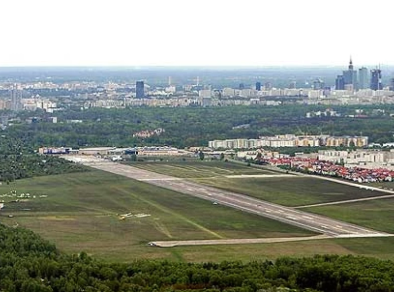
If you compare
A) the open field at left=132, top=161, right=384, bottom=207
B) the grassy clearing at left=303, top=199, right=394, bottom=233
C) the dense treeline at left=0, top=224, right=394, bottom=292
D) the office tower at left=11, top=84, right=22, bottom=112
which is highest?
the dense treeline at left=0, top=224, right=394, bottom=292

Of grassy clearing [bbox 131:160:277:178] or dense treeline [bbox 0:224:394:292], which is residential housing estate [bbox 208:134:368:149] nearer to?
grassy clearing [bbox 131:160:277:178]

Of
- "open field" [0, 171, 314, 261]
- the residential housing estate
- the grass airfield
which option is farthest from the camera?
the residential housing estate

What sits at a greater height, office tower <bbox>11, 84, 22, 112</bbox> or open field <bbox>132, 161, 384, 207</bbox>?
open field <bbox>132, 161, 384, 207</bbox>

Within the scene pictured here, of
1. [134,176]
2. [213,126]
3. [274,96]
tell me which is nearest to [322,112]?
[213,126]

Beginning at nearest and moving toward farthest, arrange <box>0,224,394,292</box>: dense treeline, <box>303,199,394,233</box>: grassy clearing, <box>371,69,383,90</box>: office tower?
<box>0,224,394,292</box>: dense treeline, <box>303,199,394,233</box>: grassy clearing, <box>371,69,383,90</box>: office tower

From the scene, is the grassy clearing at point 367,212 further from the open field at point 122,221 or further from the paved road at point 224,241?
the paved road at point 224,241

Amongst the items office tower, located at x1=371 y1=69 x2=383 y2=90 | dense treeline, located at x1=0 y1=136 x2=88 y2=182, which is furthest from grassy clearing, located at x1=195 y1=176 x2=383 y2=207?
office tower, located at x1=371 y1=69 x2=383 y2=90

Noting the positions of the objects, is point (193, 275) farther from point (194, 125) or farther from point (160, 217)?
point (194, 125)
